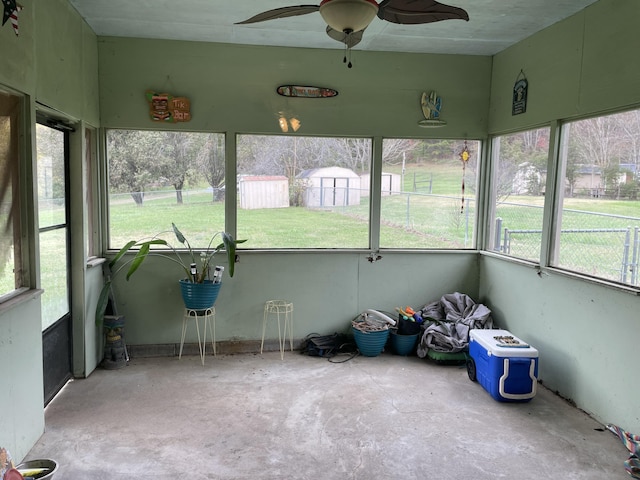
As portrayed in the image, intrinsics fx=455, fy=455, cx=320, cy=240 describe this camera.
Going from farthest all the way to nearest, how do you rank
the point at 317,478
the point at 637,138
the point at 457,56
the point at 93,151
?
the point at 457,56
the point at 93,151
the point at 637,138
the point at 317,478

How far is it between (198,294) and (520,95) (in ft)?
10.4

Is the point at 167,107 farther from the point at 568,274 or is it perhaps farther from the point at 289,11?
the point at 568,274

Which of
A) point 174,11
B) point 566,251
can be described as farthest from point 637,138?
point 174,11

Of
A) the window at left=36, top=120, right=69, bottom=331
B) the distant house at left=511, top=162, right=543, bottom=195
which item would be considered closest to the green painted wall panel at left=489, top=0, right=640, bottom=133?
the distant house at left=511, top=162, right=543, bottom=195

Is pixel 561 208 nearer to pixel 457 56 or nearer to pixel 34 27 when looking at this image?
pixel 457 56

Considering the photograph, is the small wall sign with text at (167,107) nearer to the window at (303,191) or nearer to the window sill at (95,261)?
the window at (303,191)

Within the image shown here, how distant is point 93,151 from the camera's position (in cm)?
383

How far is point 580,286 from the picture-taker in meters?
3.16

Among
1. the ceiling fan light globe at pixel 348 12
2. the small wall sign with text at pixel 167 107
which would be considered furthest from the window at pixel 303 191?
the ceiling fan light globe at pixel 348 12

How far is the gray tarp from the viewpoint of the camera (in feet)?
12.9

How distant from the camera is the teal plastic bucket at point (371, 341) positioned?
4027 millimetres

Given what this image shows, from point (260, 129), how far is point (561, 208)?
2.55 m

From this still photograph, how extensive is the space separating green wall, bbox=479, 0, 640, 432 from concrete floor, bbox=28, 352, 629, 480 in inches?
9.9

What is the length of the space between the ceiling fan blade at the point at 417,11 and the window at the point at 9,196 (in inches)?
76.5
